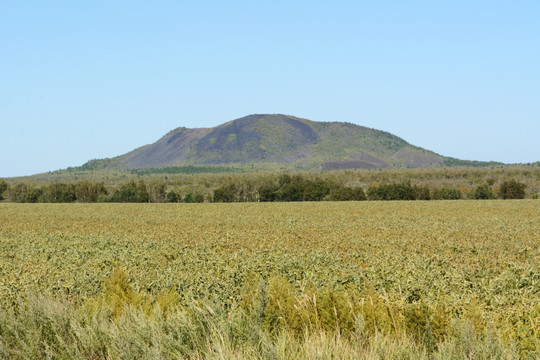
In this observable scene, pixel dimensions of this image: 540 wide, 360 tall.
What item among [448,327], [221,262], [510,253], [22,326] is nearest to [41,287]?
[22,326]

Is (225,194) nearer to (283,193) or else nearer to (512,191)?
(283,193)

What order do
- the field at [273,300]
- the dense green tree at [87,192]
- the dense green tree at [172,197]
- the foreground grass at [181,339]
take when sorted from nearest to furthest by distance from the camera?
the foreground grass at [181,339] < the field at [273,300] < the dense green tree at [172,197] < the dense green tree at [87,192]

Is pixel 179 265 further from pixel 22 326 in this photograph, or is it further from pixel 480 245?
pixel 480 245

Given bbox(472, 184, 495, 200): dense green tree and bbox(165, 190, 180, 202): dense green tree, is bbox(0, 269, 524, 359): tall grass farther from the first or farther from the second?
bbox(165, 190, 180, 202): dense green tree

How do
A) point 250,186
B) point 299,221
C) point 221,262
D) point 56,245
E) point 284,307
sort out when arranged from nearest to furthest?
point 284,307 → point 221,262 → point 56,245 → point 299,221 → point 250,186

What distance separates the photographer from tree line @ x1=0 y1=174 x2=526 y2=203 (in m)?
91.4

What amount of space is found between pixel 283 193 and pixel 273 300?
277 ft

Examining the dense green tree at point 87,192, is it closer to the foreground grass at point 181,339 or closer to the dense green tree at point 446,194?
the dense green tree at point 446,194

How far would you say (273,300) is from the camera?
1114 cm

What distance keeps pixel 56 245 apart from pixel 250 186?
80750mm

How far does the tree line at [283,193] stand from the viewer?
91438 mm

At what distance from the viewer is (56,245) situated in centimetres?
2827

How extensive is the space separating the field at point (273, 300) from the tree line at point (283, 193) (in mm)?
61855

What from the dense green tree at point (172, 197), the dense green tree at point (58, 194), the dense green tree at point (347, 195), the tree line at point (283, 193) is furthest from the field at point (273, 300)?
the dense green tree at point (58, 194)
